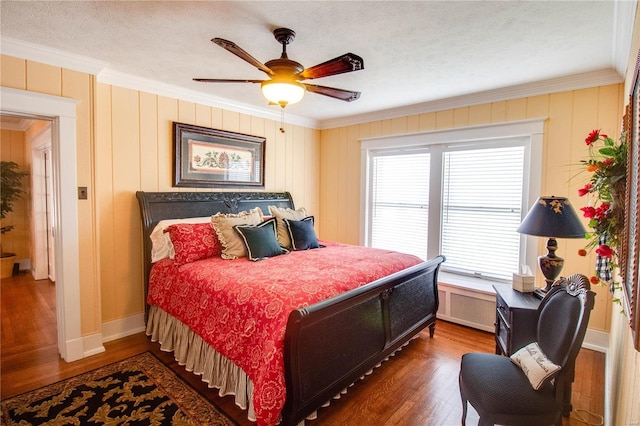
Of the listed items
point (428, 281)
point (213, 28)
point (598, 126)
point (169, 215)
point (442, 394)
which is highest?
point (213, 28)

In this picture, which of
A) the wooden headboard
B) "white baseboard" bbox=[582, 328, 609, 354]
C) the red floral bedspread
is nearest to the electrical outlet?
the wooden headboard

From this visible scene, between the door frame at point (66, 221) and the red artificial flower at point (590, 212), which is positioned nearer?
the red artificial flower at point (590, 212)

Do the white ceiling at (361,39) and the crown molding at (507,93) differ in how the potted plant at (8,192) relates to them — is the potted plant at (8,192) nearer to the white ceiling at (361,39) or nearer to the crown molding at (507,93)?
the white ceiling at (361,39)

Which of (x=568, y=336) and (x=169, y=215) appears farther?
(x=169, y=215)

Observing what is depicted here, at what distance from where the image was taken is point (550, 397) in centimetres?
164

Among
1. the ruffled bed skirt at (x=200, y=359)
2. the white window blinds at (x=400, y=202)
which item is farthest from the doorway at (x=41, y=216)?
the white window blinds at (x=400, y=202)

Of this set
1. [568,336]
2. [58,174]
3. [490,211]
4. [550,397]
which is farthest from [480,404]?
[58,174]

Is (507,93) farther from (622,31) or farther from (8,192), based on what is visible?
(8,192)

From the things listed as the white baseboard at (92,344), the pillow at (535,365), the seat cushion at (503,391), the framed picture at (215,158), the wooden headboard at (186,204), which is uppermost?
the framed picture at (215,158)

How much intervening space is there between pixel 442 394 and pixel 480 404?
0.79 m

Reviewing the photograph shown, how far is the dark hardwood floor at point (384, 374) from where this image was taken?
7.09 ft

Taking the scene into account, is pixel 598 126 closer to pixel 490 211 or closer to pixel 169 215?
pixel 490 211

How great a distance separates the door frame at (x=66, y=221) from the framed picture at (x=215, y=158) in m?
0.99

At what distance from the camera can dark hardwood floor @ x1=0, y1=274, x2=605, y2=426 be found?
2162mm
